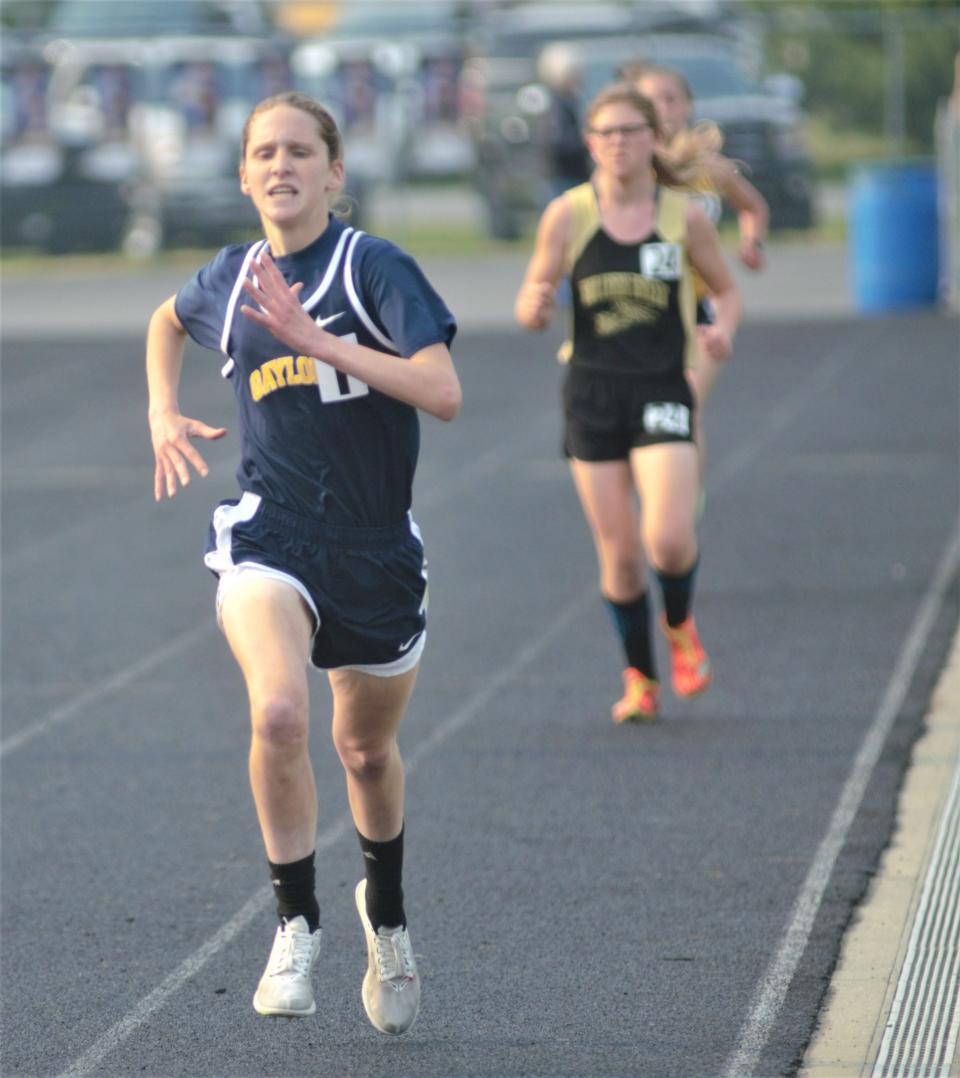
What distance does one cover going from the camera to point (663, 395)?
7500 millimetres

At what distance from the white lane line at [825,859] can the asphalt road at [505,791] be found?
0.04ft

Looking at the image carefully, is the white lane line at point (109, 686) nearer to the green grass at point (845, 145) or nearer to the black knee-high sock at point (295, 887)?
the black knee-high sock at point (295, 887)

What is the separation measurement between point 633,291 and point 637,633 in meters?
1.20

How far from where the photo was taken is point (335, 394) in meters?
4.57

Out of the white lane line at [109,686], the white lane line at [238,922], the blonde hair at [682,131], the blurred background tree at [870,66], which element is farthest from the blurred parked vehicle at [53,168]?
the white lane line at [238,922]

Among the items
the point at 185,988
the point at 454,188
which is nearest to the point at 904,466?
the point at 185,988

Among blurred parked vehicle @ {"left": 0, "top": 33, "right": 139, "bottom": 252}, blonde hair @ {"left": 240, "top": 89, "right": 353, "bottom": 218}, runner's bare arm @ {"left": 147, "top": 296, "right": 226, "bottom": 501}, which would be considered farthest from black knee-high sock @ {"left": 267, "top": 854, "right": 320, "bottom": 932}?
blurred parked vehicle @ {"left": 0, "top": 33, "right": 139, "bottom": 252}

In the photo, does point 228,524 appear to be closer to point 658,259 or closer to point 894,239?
point 658,259

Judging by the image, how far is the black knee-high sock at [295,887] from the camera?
15.0ft

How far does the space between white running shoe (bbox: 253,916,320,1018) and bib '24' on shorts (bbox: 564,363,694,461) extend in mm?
3255

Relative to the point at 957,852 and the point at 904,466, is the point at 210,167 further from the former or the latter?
the point at 957,852

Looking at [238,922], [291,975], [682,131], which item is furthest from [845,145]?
[291,975]

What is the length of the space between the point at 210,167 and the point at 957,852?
77.4 feet

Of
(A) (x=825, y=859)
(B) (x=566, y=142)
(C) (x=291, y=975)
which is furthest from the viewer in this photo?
(B) (x=566, y=142)
